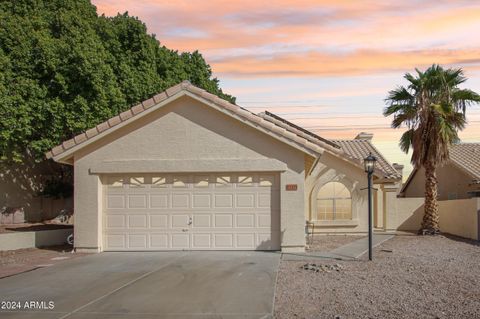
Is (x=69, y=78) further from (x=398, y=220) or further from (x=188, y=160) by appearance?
(x=398, y=220)

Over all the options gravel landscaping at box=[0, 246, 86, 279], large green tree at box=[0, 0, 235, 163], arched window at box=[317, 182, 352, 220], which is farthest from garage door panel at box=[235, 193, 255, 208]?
large green tree at box=[0, 0, 235, 163]

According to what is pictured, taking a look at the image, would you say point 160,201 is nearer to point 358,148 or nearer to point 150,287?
point 150,287

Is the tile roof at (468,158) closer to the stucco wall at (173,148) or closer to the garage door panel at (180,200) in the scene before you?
the stucco wall at (173,148)

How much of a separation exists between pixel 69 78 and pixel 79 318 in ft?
55.2

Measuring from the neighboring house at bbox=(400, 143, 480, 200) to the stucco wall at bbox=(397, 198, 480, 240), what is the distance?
7.60 feet

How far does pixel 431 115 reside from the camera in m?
23.4

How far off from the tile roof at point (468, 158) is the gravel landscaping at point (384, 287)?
521 inches

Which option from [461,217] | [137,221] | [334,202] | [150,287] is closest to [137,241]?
[137,221]

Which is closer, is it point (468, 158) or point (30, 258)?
point (30, 258)

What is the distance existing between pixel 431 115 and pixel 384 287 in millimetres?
13688

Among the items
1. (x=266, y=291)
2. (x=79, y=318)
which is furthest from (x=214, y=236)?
(x=79, y=318)

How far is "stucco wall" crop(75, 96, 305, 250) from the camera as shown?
1669 cm

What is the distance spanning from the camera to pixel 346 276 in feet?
41.3

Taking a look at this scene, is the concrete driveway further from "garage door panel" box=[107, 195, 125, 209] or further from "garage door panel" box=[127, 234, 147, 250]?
"garage door panel" box=[107, 195, 125, 209]
